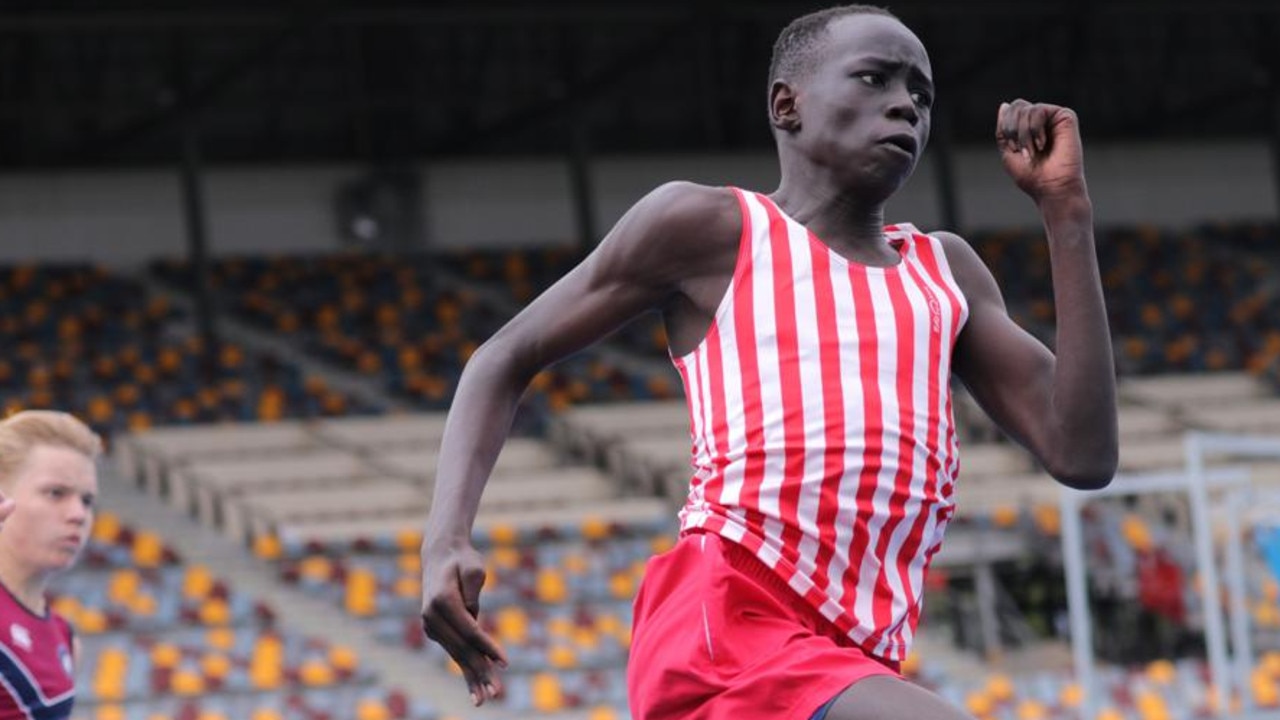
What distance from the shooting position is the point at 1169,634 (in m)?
18.2

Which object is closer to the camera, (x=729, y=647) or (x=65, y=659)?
(x=729, y=647)

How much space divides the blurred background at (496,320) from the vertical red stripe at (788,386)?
876 cm

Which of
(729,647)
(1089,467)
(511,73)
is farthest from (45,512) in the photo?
(511,73)

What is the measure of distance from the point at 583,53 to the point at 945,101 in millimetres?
4801

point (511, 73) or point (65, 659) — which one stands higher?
point (511, 73)

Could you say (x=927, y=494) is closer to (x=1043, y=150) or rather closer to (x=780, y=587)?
(x=780, y=587)

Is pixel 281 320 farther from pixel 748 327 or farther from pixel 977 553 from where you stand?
pixel 748 327

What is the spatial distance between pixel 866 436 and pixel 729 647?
346mm

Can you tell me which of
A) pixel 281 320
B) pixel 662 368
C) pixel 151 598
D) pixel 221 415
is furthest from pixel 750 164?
pixel 151 598

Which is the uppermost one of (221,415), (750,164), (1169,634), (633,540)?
(750,164)

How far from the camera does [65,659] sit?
16.0 feet

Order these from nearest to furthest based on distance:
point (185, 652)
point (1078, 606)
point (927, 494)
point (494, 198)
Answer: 1. point (927, 494)
2. point (1078, 606)
3. point (185, 652)
4. point (494, 198)

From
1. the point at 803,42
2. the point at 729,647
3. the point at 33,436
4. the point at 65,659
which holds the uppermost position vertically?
the point at 803,42

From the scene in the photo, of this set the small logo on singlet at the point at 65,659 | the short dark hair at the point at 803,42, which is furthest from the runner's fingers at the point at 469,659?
the small logo on singlet at the point at 65,659
